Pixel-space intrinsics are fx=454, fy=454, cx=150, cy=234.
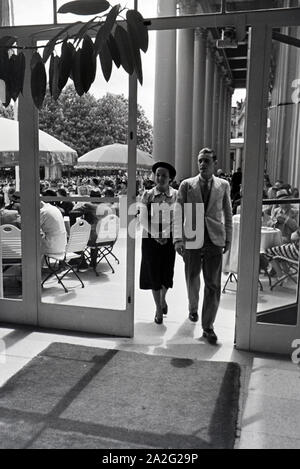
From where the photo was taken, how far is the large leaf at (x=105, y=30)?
92 cm

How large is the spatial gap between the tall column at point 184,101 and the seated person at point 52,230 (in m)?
13.1

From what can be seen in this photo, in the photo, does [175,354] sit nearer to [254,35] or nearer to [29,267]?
[29,267]

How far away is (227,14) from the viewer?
3.86 metres

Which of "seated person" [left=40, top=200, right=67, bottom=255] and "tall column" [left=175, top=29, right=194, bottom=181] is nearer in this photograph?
"seated person" [left=40, top=200, right=67, bottom=255]

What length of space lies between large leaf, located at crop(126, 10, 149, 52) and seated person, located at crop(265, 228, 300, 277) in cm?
333

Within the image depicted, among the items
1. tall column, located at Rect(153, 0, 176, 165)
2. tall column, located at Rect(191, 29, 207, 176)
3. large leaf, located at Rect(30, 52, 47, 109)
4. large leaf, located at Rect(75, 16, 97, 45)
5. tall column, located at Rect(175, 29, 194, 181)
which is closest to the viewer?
large leaf, located at Rect(75, 16, 97, 45)

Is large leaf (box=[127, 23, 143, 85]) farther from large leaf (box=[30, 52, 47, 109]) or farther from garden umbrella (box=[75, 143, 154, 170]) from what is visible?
garden umbrella (box=[75, 143, 154, 170])

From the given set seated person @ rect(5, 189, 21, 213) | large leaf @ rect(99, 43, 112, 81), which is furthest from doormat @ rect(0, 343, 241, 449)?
large leaf @ rect(99, 43, 112, 81)

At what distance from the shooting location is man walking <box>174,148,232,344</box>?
4.29m

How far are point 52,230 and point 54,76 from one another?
149 inches

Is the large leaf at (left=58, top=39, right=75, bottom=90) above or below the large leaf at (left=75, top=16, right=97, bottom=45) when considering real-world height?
below

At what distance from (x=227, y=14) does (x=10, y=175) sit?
8.51 feet

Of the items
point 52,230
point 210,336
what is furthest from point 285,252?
point 52,230

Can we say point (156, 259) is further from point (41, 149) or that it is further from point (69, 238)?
point (41, 149)
